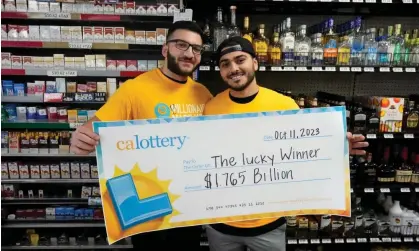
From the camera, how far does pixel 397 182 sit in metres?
2.90

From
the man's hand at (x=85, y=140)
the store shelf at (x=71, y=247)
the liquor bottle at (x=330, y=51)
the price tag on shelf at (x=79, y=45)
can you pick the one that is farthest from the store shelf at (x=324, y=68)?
the store shelf at (x=71, y=247)

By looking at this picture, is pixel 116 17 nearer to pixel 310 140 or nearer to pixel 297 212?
pixel 310 140

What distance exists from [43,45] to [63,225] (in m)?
1.60

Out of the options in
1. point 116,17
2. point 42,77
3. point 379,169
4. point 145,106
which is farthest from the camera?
point 42,77

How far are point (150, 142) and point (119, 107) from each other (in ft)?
1.19

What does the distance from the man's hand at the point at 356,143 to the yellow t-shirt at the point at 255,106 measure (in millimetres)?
346

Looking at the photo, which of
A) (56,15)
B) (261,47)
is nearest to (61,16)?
(56,15)

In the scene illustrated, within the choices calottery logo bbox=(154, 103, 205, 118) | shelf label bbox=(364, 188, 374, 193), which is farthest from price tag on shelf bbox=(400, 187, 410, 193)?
calottery logo bbox=(154, 103, 205, 118)

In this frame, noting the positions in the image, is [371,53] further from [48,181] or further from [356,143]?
[48,181]

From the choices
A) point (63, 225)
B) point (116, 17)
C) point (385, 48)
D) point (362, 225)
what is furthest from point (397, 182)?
point (63, 225)

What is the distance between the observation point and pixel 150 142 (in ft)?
5.26

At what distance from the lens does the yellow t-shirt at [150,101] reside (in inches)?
72.1

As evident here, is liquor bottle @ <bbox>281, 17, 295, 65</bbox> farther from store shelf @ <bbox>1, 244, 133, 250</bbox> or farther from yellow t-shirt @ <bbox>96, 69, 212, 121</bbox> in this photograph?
store shelf @ <bbox>1, 244, 133, 250</bbox>

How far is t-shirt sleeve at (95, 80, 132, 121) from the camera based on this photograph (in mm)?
1808
